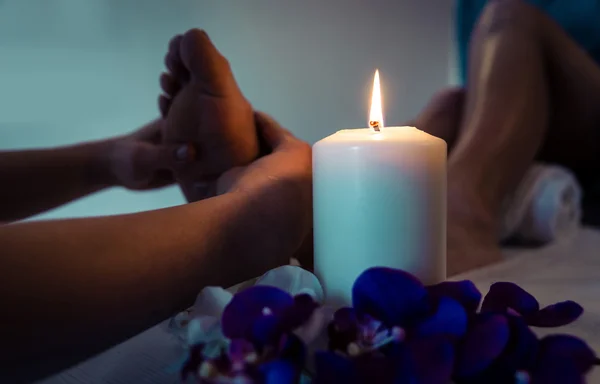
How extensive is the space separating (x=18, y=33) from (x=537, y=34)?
1.08 m

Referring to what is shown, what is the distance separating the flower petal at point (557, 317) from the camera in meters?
0.38

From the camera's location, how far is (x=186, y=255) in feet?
1.43

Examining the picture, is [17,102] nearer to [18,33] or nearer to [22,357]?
[18,33]

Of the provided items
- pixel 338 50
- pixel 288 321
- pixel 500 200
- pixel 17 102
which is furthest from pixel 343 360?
pixel 338 50

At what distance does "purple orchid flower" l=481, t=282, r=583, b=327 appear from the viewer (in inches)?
15.1

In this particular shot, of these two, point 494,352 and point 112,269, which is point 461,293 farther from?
point 112,269

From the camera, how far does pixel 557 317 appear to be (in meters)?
0.39

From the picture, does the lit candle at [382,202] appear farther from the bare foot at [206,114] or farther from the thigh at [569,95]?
the thigh at [569,95]

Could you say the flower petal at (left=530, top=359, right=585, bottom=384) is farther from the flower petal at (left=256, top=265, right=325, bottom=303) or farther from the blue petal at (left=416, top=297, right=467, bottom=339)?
the flower petal at (left=256, top=265, right=325, bottom=303)

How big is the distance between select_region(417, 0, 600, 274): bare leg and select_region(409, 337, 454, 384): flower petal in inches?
16.9

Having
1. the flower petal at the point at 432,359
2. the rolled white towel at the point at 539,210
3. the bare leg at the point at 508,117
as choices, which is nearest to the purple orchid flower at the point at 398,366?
the flower petal at the point at 432,359

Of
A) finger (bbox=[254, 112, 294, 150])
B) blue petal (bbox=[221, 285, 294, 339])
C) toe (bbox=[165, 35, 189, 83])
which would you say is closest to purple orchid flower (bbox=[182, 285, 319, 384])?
blue petal (bbox=[221, 285, 294, 339])

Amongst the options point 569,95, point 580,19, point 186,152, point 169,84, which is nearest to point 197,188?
point 186,152

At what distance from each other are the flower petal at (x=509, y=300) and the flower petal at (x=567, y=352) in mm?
58
